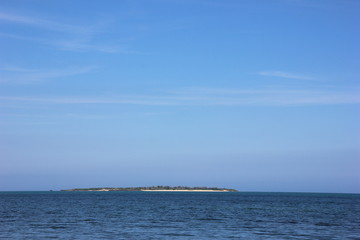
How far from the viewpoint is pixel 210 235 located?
133 feet

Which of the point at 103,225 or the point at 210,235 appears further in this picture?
the point at 103,225

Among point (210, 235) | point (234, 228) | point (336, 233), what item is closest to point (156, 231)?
point (210, 235)

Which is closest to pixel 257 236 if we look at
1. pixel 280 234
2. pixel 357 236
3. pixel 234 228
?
pixel 280 234

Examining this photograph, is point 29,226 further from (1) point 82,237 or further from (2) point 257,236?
(2) point 257,236

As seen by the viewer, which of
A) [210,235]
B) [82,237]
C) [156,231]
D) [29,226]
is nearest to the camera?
[82,237]

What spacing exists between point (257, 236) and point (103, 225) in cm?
1829

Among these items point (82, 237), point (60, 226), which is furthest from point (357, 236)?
point (60, 226)

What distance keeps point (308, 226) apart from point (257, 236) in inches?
481

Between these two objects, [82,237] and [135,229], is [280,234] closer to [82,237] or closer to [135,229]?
[135,229]

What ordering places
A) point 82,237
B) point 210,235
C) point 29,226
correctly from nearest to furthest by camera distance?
point 82,237 → point 210,235 → point 29,226

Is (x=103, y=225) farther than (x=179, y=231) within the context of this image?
Yes

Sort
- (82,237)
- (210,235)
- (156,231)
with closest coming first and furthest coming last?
(82,237) < (210,235) < (156,231)

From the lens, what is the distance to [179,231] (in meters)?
43.4

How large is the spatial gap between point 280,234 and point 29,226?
27118mm
